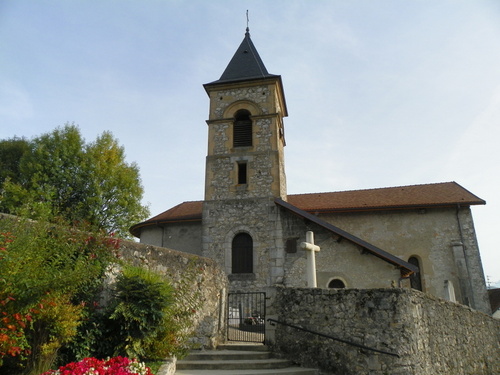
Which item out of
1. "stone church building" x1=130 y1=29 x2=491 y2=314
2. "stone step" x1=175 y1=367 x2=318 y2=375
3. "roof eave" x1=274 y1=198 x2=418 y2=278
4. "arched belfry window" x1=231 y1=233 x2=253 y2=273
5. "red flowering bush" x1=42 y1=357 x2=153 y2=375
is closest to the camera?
"red flowering bush" x1=42 y1=357 x2=153 y2=375

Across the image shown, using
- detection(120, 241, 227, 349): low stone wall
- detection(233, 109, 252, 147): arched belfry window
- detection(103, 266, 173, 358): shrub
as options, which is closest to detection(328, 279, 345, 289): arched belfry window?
detection(120, 241, 227, 349): low stone wall

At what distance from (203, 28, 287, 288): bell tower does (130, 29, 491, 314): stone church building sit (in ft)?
0.14

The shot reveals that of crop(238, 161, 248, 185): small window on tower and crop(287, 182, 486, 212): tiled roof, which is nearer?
crop(238, 161, 248, 185): small window on tower

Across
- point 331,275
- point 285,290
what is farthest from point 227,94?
point 285,290

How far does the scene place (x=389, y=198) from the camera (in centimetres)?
1794

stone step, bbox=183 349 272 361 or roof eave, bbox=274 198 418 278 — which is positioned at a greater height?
roof eave, bbox=274 198 418 278

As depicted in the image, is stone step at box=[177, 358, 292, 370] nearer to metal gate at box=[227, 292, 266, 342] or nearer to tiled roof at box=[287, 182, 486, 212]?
metal gate at box=[227, 292, 266, 342]

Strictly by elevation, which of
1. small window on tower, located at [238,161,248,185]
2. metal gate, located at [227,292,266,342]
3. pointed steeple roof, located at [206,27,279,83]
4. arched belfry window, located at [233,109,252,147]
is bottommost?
metal gate, located at [227,292,266,342]

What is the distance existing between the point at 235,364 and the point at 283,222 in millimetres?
7592

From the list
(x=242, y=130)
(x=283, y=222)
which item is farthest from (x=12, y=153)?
(x=283, y=222)

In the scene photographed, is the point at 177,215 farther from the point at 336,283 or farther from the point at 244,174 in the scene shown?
the point at 336,283

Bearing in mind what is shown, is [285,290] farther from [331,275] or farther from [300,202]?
[300,202]

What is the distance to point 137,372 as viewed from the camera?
15.0ft

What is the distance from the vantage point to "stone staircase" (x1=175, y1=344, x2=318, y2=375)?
7.29 metres
